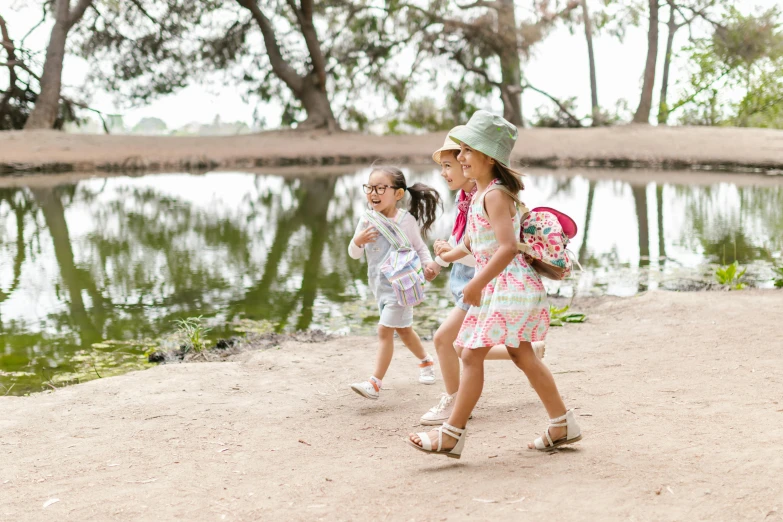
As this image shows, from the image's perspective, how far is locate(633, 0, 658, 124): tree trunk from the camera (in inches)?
946

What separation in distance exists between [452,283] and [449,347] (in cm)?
33

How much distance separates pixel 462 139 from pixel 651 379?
5.93 feet

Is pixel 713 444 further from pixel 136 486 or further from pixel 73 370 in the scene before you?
pixel 73 370

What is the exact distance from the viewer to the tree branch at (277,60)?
953 inches

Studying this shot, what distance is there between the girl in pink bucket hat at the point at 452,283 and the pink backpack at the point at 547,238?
1.34 feet

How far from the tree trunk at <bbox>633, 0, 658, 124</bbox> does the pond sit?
9.23m

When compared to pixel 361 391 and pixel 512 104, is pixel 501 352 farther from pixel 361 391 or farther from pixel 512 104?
pixel 512 104

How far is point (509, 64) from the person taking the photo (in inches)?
1015

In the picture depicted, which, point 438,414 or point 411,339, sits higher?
point 411,339

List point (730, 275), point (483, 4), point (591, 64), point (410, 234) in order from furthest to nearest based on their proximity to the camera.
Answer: point (591, 64) < point (483, 4) < point (730, 275) < point (410, 234)

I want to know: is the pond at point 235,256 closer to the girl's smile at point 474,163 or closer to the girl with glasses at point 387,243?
the girl with glasses at point 387,243

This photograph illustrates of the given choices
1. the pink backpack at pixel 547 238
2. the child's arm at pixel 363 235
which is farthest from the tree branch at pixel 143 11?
the pink backpack at pixel 547 238

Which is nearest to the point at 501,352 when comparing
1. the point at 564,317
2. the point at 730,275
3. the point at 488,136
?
the point at 488,136

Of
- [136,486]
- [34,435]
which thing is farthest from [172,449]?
[34,435]
